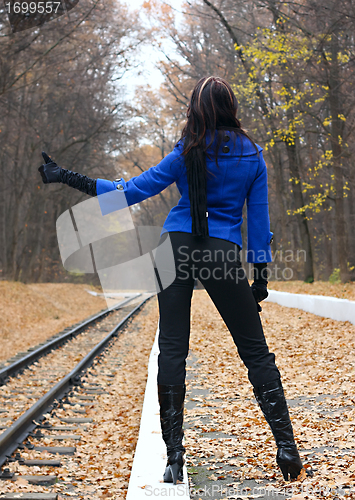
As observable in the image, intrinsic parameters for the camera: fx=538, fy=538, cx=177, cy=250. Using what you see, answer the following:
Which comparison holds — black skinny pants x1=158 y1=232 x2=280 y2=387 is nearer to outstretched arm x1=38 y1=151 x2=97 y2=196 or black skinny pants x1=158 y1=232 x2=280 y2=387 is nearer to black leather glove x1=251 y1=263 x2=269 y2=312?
black leather glove x1=251 y1=263 x2=269 y2=312

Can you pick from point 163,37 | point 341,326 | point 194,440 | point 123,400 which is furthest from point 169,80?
point 194,440

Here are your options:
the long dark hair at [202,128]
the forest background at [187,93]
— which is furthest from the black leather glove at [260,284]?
the forest background at [187,93]

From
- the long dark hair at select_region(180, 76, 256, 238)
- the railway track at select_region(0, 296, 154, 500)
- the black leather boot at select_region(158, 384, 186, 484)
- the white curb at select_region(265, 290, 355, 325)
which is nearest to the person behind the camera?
the long dark hair at select_region(180, 76, 256, 238)

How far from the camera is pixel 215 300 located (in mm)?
2721

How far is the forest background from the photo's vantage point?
51.8 ft

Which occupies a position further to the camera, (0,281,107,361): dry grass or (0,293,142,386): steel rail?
(0,281,107,361): dry grass

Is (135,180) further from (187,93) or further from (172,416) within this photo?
(187,93)

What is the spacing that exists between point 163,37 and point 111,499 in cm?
2673

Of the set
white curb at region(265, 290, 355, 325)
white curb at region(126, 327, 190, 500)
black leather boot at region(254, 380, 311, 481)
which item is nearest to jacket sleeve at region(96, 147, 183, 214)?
black leather boot at region(254, 380, 311, 481)

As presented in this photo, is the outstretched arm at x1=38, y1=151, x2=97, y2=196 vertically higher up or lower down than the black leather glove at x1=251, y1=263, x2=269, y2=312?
higher up

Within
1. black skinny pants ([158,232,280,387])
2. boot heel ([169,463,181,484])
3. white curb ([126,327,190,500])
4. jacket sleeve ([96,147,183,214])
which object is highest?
jacket sleeve ([96,147,183,214])

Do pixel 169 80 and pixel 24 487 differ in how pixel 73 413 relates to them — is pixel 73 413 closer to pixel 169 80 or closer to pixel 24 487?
pixel 24 487

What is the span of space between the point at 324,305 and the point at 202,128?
1042 centimetres

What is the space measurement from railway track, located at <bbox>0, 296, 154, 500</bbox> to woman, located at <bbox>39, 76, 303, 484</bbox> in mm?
1530
